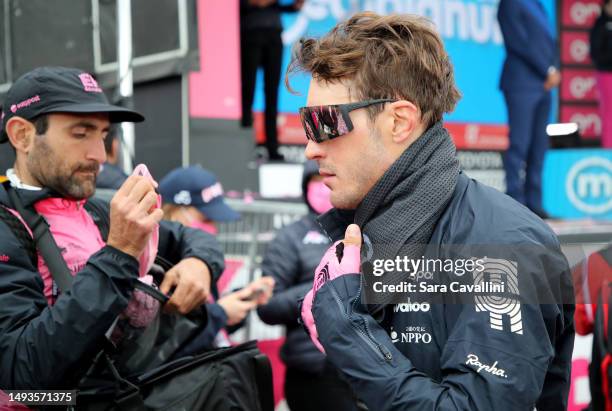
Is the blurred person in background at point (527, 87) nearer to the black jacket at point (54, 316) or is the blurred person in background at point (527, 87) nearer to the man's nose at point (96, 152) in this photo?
the man's nose at point (96, 152)

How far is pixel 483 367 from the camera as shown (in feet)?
6.09

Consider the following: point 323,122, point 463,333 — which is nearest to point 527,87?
point 323,122

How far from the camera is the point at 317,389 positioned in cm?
455

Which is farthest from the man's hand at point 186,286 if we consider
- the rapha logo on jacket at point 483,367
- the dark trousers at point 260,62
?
the dark trousers at point 260,62

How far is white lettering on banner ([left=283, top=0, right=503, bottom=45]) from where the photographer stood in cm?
904

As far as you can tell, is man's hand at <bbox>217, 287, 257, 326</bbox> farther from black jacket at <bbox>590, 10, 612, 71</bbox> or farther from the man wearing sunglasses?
black jacket at <bbox>590, 10, 612, 71</bbox>

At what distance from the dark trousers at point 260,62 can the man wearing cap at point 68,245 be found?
16.2 feet

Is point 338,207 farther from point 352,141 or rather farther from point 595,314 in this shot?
point 595,314

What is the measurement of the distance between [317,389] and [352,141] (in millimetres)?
2646

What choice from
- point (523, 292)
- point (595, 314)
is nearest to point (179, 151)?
point (595, 314)

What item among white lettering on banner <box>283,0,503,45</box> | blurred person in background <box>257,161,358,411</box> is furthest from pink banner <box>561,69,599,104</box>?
blurred person in background <box>257,161,358,411</box>

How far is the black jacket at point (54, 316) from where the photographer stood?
2.32 meters

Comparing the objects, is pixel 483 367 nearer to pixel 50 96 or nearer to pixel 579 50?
pixel 50 96

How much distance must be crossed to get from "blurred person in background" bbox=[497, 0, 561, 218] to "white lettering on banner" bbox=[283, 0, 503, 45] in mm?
936
